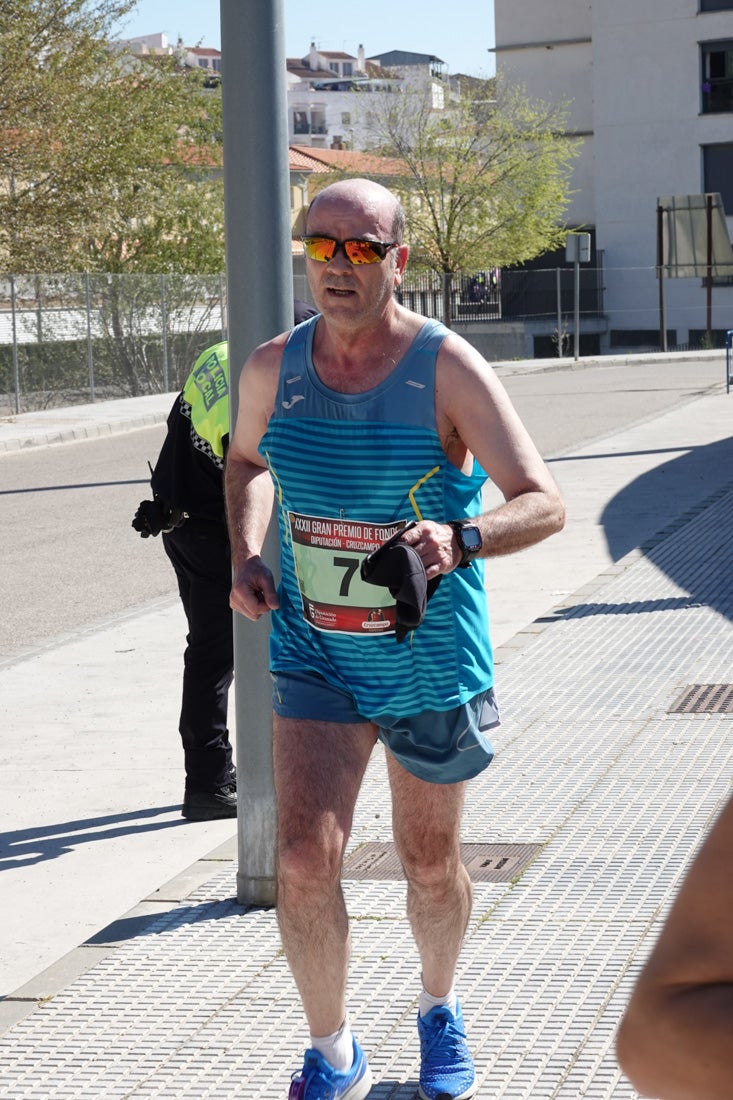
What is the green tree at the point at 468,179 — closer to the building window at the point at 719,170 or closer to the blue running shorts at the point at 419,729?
the building window at the point at 719,170

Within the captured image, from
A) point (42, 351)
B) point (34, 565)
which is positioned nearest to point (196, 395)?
point (34, 565)

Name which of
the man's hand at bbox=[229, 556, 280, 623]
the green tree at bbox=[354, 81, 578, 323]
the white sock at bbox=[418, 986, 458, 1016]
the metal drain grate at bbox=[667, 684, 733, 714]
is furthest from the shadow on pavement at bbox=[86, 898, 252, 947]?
the green tree at bbox=[354, 81, 578, 323]

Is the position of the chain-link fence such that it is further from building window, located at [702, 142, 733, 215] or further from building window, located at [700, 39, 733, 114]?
building window, located at [700, 39, 733, 114]

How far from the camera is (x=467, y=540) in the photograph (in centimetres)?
321

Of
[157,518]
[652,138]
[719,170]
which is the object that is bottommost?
[157,518]

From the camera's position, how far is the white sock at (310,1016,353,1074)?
11.1 ft

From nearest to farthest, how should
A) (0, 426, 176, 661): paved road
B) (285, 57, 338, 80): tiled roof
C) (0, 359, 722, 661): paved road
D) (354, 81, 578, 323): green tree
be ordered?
(0, 426, 176, 661): paved road → (0, 359, 722, 661): paved road → (354, 81, 578, 323): green tree → (285, 57, 338, 80): tiled roof

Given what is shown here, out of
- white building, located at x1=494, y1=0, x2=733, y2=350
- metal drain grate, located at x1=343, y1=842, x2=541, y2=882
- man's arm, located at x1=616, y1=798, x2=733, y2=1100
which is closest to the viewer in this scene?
man's arm, located at x1=616, y1=798, x2=733, y2=1100

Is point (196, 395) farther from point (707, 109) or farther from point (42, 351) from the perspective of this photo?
point (707, 109)

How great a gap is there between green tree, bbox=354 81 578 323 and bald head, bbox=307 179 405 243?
45914mm

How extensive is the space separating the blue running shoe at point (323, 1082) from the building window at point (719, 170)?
182ft

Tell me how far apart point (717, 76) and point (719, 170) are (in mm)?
3008

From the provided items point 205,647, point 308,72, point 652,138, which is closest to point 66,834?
point 205,647

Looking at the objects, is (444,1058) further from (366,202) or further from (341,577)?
(366,202)
